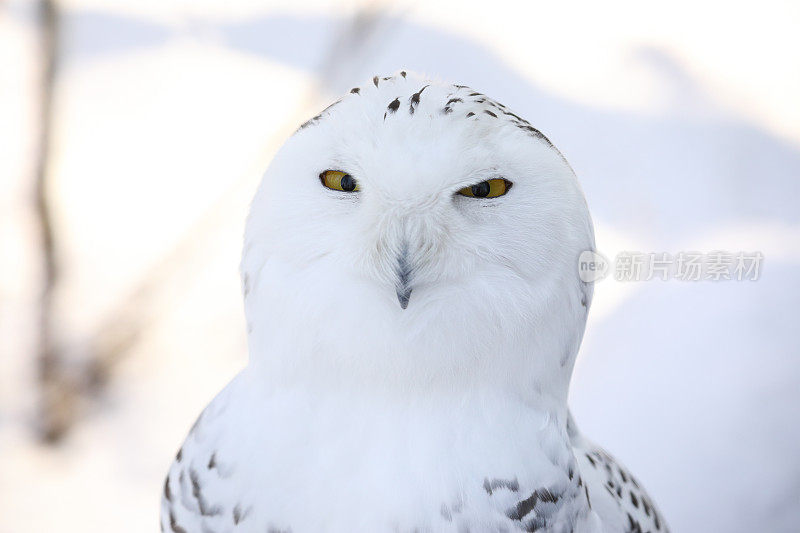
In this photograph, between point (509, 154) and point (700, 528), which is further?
point (700, 528)

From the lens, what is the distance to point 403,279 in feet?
2.33

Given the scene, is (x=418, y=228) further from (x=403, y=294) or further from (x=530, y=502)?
(x=530, y=502)

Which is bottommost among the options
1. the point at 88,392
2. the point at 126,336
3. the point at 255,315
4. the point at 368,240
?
the point at 88,392

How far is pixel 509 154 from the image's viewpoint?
734 millimetres

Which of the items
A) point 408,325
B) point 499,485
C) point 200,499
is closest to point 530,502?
point 499,485

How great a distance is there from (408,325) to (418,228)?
0.30 feet

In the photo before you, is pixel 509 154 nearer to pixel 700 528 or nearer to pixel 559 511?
pixel 559 511

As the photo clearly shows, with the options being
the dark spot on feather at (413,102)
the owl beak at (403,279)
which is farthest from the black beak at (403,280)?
the dark spot on feather at (413,102)

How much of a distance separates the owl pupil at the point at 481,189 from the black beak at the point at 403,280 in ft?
0.27

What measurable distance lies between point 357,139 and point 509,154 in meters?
0.13

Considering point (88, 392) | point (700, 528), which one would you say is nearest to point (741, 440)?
point (700, 528)

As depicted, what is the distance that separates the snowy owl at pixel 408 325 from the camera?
72 centimetres

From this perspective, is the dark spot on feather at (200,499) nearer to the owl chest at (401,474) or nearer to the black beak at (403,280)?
the owl chest at (401,474)

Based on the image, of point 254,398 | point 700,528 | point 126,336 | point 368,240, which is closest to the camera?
point 368,240
